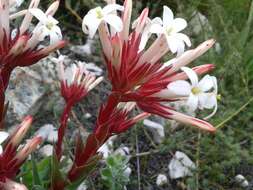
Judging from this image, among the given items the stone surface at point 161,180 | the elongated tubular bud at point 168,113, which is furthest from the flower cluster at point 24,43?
the stone surface at point 161,180

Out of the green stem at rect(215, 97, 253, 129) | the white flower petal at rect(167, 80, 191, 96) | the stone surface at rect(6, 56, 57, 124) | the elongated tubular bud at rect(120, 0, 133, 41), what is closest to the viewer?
the white flower petal at rect(167, 80, 191, 96)

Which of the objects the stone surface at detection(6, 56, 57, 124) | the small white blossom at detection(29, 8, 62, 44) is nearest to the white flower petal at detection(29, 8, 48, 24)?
the small white blossom at detection(29, 8, 62, 44)

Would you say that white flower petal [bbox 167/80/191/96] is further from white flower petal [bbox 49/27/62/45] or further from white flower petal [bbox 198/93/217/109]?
white flower petal [bbox 49/27/62/45]

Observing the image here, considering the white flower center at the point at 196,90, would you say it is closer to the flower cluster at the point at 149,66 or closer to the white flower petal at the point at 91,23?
the flower cluster at the point at 149,66

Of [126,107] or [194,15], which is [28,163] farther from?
[194,15]

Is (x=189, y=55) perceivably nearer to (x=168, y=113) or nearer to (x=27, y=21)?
(x=168, y=113)

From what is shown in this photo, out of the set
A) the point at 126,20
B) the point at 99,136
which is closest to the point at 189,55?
the point at 126,20

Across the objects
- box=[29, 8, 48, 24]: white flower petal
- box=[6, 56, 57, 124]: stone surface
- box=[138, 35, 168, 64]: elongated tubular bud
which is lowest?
box=[6, 56, 57, 124]: stone surface
